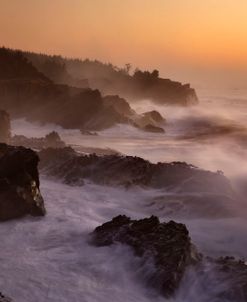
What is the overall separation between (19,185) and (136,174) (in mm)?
7880

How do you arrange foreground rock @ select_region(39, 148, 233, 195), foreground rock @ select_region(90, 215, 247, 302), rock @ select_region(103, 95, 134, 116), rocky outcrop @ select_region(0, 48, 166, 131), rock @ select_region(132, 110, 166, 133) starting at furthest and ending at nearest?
rock @ select_region(103, 95, 134, 116) → rocky outcrop @ select_region(0, 48, 166, 131) → rock @ select_region(132, 110, 166, 133) → foreground rock @ select_region(39, 148, 233, 195) → foreground rock @ select_region(90, 215, 247, 302)

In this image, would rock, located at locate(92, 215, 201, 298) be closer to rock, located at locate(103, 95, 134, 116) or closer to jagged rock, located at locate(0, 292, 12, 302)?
jagged rock, located at locate(0, 292, 12, 302)

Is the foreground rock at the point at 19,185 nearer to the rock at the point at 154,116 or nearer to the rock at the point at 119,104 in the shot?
the rock at the point at 119,104

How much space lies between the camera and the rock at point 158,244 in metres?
12.9

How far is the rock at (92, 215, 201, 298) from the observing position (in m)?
12.9

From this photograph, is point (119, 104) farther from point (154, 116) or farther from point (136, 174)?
point (136, 174)

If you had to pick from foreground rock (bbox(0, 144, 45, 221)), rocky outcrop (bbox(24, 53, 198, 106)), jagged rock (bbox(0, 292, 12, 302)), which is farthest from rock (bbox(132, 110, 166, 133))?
jagged rock (bbox(0, 292, 12, 302))

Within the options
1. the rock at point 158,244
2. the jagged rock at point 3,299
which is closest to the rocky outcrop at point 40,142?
the rock at point 158,244

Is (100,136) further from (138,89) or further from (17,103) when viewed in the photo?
(138,89)

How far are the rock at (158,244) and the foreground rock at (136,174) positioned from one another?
7381 millimetres

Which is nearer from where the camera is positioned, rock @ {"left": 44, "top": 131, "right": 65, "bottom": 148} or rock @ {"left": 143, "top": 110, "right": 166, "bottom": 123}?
rock @ {"left": 44, "top": 131, "right": 65, "bottom": 148}

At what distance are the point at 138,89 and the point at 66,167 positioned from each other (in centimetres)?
7210

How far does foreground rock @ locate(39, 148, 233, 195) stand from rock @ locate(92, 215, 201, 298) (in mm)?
7381

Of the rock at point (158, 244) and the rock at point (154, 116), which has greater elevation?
the rock at point (154, 116)
